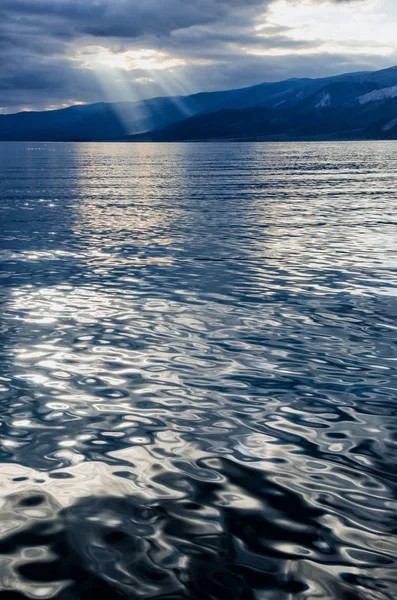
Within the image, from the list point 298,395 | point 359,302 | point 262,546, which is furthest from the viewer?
point 359,302

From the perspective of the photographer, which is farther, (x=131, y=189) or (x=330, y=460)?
(x=131, y=189)

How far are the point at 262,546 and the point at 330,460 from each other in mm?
2843

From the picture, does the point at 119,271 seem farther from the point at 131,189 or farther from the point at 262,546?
the point at 131,189

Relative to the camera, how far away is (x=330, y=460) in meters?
10.4

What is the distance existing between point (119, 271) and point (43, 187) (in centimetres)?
5518

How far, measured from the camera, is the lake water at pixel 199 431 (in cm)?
762

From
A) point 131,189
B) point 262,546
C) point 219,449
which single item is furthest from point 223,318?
point 131,189

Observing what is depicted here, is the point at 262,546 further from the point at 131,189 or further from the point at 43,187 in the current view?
the point at 43,187

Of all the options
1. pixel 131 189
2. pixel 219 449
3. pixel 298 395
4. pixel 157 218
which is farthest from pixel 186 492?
pixel 131 189

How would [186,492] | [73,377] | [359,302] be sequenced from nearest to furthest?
[186,492], [73,377], [359,302]

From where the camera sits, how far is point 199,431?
11.5 metres

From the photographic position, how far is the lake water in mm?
7621

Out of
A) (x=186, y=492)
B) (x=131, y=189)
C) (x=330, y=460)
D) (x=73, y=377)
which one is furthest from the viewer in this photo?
(x=131, y=189)

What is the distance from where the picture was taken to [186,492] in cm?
940
